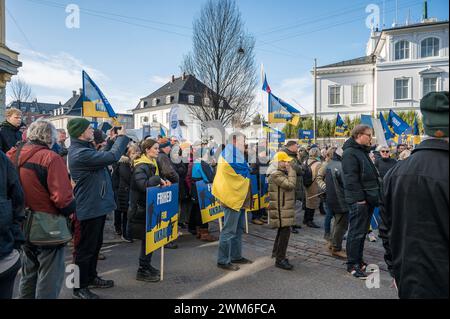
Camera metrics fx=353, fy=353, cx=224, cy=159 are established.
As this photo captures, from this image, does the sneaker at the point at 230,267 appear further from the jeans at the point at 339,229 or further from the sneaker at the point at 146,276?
the jeans at the point at 339,229

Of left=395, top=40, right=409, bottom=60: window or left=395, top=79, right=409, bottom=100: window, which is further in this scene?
left=395, top=79, right=409, bottom=100: window

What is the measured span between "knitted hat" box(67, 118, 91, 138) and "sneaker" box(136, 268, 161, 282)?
213 centimetres

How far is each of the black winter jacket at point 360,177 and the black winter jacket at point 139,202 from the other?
9.30ft

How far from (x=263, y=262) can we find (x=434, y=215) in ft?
14.0

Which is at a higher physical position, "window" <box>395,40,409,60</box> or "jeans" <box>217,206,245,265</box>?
"window" <box>395,40,409,60</box>

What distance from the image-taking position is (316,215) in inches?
411

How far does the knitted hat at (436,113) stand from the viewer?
198cm

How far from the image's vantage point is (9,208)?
275cm

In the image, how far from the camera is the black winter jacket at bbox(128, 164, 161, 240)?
4988mm

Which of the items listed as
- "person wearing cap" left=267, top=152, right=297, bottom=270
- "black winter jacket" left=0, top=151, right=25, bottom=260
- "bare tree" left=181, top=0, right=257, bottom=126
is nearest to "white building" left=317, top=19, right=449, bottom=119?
"bare tree" left=181, top=0, right=257, bottom=126

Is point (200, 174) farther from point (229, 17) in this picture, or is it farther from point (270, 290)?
point (229, 17)

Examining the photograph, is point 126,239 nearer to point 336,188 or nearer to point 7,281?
point 336,188

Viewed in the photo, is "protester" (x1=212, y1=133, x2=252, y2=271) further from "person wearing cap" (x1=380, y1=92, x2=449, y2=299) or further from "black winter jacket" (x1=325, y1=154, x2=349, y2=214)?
"person wearing cap" (x1=380, y1=92, x2=449, y2=299)
